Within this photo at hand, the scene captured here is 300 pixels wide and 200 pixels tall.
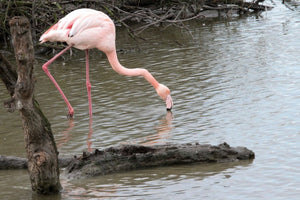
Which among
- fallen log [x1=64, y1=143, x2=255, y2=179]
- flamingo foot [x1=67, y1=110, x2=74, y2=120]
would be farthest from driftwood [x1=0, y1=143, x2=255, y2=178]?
flamingo foot [x1=67, y1=110, x2=74, y2=120]

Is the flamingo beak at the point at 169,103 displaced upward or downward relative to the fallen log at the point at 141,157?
upward

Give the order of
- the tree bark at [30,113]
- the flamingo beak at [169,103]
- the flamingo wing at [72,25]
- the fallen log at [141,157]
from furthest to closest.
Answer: the flamingo wing at [72,25]
the flamingo beak at [169,103]
the fallen log at [141,157]
the tree bark at [30,113]

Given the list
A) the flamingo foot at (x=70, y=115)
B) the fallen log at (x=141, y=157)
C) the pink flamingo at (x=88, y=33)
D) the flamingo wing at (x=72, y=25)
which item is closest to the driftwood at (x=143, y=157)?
the fallen log at (x=141, y=157)

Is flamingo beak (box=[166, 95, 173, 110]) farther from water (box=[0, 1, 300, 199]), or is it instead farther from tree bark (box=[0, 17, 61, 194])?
tree bark (box=[0, 17, 61, 194])

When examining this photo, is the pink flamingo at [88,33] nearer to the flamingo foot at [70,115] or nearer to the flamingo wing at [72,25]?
the flamingo wing at [72,25]

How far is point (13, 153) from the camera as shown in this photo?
291 inches

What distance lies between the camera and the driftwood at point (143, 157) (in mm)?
6184

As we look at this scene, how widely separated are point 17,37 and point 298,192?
116 inches

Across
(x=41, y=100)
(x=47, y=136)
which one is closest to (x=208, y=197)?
(x=47, y=136)

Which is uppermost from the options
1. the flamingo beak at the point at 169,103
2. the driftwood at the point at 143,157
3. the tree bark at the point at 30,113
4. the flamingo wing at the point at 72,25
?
the flamingo wing at the point at 72,25

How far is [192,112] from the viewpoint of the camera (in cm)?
888

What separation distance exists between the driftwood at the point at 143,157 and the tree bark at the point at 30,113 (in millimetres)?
538

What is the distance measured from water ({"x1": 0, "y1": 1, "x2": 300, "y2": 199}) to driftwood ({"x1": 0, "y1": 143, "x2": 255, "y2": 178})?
0.08 metres

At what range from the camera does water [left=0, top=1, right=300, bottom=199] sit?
5.92m
